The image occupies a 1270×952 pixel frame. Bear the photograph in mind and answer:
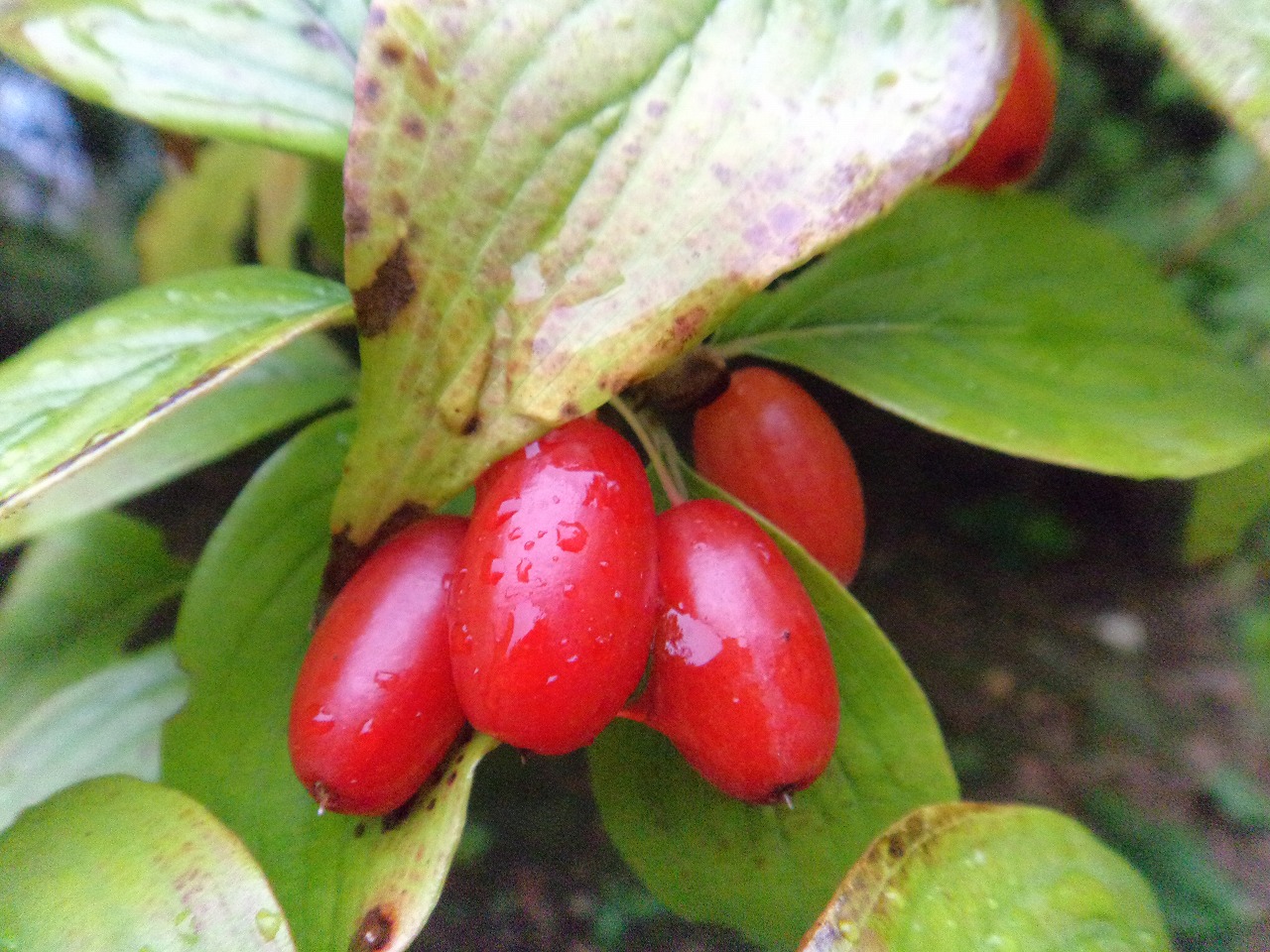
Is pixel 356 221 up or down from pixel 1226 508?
up

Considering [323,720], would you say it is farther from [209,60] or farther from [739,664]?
[209,60]

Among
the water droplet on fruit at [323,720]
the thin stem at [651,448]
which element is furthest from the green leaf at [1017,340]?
the water droplet on fruit at [323,720]

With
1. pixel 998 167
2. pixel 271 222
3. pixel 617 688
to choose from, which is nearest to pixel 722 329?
pixel 998 167

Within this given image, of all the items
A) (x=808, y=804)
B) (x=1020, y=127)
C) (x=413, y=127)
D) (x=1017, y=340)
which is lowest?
(x=808, y=804)

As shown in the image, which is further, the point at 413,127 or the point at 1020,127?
the point at 1020,127

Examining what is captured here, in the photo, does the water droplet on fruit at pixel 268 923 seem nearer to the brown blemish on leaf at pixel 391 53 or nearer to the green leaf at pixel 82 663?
the green leaf at pixel 82 663

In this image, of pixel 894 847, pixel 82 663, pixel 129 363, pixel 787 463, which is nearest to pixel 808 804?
pixel 894 847

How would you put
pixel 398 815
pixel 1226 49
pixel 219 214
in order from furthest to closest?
pixel 219 214 → pixel 398 815 → pixel 1226 49
